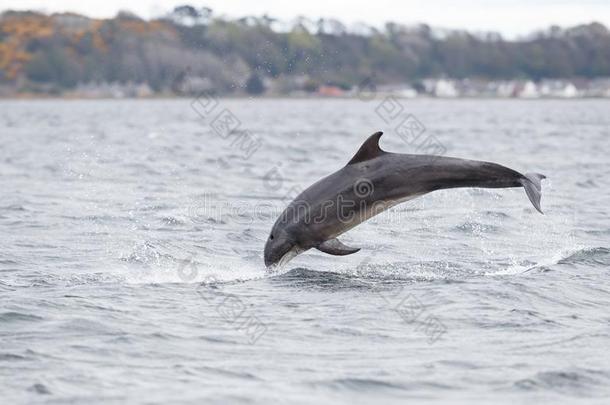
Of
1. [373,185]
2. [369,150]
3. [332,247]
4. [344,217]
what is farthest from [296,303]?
[369,150]

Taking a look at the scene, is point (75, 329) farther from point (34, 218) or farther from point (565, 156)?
point (565, 156)

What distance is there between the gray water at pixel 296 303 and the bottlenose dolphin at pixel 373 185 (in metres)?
0.73

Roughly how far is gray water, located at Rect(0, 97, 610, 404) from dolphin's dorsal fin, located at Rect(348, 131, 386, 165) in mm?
1604


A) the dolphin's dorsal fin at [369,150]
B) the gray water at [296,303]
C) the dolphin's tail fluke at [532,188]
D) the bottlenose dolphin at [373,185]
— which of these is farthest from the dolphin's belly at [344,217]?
the dolphin's tail fluke at [532,188]

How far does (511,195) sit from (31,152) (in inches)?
904

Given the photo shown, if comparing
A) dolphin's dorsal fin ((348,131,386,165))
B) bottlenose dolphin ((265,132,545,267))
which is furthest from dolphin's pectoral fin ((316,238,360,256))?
dolphin's dorsal fin ((348,131,386,165))

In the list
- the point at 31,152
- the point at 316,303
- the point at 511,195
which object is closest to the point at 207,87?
the point at 31,152

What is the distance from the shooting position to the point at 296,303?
43.3 ft

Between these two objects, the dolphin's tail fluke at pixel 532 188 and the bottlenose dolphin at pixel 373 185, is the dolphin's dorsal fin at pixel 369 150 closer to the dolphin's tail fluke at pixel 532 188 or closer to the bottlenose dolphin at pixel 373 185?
the bottlenose dolphin at pixel 373 185

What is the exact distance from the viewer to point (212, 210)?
2270 cm

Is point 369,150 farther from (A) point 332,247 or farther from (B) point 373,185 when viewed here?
(A) point 332,247

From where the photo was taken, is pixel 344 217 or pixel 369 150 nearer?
pixel 369 150

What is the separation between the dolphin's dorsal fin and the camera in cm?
1373

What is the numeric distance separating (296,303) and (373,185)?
6.13ft
